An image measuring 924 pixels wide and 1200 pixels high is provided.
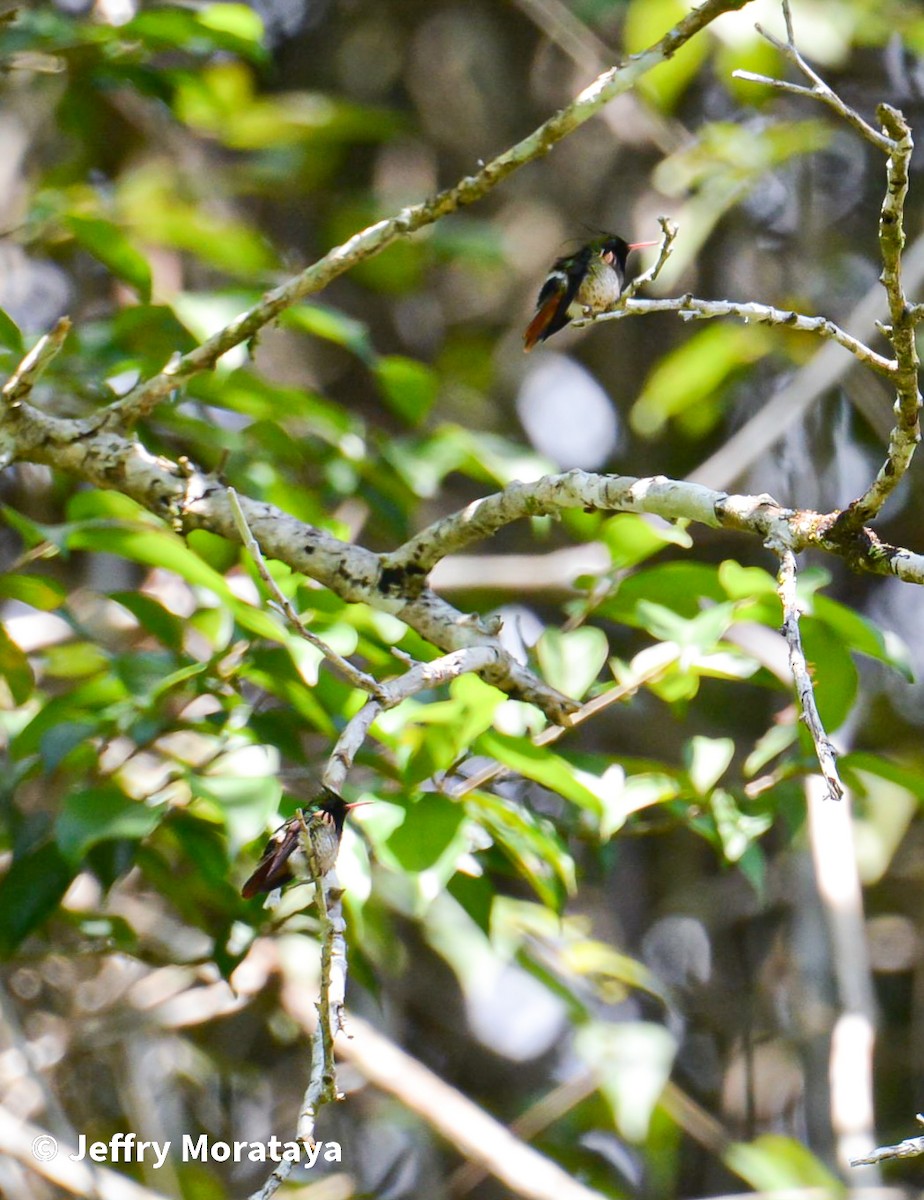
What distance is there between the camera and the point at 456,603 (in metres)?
2.65

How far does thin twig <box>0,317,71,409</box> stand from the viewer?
1.28 m

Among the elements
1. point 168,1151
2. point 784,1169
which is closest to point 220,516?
point 784,1169

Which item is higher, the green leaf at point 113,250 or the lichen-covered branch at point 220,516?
the green leaf at point 113,250

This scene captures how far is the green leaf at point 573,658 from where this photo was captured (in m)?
1.60

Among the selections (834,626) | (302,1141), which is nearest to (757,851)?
(834,626)

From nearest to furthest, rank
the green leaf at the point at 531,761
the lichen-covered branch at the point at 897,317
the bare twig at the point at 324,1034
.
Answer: the bare twig at the point at 324,1034 → the lichen-covered branch at the point at 897,317 → the green leaf at the point at 531,761

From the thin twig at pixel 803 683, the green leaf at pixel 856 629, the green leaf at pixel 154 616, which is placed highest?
the green leaf at pixel 154 616

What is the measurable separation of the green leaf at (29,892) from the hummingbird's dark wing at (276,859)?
2.23ft

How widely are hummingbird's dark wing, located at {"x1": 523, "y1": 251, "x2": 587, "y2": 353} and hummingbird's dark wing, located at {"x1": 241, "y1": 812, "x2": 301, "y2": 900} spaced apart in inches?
26.5

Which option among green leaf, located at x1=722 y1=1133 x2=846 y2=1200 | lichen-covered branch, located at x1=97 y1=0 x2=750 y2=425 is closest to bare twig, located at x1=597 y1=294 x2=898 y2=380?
lichen-covered branch, located at x1=97 y1=0 x2=750 y2=425

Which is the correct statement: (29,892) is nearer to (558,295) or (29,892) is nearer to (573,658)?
(573,658)

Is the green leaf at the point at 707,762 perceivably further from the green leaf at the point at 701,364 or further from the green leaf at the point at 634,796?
the green leaf at the point at 701,364

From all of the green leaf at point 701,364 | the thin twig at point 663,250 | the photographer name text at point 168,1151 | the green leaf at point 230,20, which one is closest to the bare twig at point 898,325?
the thin twig at point 663,250

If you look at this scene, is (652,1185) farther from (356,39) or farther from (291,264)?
(356,39)
